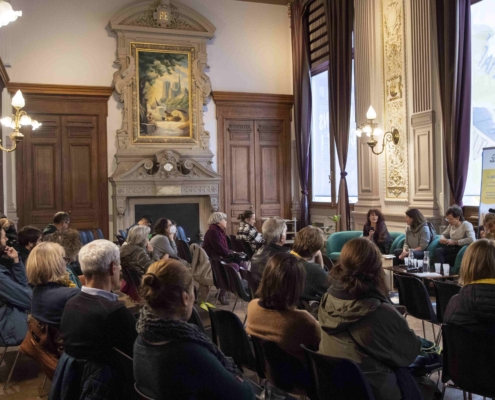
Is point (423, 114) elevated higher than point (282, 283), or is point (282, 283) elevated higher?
point (423, 114)

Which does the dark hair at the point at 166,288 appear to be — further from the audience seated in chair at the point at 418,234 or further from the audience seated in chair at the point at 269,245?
the audience seated in chair at the point at 418,234

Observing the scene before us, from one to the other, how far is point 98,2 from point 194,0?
6.83 ft

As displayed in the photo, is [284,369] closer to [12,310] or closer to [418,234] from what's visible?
[12,310]

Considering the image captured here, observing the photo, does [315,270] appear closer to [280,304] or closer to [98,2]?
[280,304]

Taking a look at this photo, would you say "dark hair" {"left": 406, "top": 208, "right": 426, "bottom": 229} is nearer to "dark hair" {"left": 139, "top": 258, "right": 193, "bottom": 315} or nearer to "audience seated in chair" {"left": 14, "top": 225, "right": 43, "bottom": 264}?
"audience seated in chair" {"left": 14, "top": 225, "right": 43, "bottom": 264}

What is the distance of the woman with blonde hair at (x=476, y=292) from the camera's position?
9.12 ft

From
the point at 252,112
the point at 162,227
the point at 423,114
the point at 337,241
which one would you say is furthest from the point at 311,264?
the point at 252,112

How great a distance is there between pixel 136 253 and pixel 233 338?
2.67 meters

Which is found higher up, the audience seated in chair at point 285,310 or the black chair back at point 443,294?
the audience seated in chair at point 285,310

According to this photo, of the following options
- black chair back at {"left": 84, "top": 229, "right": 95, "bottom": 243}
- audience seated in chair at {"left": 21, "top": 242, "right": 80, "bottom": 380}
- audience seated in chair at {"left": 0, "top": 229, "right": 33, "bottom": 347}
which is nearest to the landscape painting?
black chair back at {"left": 84, "top": 229, "right": 95, "bottom": 243}

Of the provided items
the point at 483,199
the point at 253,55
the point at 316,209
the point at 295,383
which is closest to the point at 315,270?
the point at 295,383

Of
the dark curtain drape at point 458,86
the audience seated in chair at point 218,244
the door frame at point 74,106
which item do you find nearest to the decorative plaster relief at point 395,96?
the dark curtain drape at point 458,86

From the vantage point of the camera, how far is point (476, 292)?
110 inches

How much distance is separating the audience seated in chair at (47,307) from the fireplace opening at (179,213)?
8074 millimetres
